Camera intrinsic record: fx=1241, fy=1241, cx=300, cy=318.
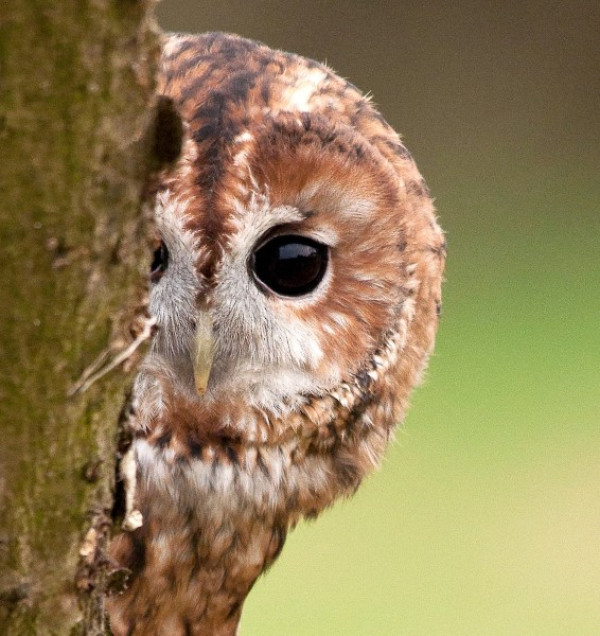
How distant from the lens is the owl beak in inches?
59.8

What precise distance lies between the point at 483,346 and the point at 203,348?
6592 millimetres

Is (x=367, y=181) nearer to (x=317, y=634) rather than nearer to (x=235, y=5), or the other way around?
(x=317, y=634)

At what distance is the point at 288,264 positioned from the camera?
63.2 inches

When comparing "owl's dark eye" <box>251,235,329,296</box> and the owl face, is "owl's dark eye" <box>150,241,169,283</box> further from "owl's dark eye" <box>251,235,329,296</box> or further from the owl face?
"owl's dark eye" <box>251,235,329,296</box>

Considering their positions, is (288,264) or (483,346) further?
(483,346)

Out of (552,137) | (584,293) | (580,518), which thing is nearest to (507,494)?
(580,518)

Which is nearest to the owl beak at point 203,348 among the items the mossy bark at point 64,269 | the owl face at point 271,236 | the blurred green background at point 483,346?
the owl face at point 271,236

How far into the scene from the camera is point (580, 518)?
638 cm

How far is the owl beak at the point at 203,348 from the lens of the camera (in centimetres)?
152

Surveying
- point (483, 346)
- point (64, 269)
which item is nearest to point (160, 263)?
point (64, 269)

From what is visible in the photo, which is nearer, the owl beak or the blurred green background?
the owl beak

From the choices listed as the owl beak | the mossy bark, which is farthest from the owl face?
the mossy bark

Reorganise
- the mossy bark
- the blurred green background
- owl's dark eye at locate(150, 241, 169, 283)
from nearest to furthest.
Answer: the mossy bark < owl's dark eye at locate(150, 241, 169, 283) < the blurred green background

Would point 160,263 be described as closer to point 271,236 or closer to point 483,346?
point 271,236
